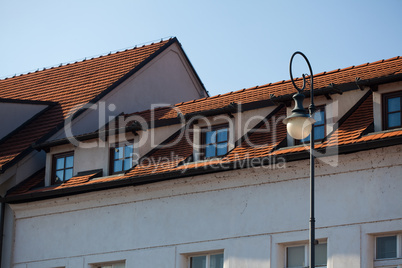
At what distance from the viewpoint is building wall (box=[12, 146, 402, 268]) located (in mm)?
26688

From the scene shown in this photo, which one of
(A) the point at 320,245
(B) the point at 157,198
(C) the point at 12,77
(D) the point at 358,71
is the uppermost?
(C) the point at 12,77

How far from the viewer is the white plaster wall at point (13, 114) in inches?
1452

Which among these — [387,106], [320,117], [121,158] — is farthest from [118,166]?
[387,106]

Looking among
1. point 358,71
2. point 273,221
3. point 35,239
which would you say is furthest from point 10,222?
point 358,71

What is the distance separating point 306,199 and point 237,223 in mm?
2251

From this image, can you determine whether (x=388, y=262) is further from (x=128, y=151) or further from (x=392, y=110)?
(x=128, y=151)

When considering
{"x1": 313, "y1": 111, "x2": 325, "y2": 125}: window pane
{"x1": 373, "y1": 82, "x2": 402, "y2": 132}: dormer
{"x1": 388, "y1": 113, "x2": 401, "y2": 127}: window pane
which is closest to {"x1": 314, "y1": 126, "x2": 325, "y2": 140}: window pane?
{"x1": 313, "y1": 111, "x2": 325, "y2": 125}: window pane

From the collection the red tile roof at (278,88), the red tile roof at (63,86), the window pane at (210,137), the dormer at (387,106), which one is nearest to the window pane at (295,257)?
the dormer at (387,106)

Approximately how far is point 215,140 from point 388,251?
22.9 feet

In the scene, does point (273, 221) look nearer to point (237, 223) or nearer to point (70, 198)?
point (237, 223)

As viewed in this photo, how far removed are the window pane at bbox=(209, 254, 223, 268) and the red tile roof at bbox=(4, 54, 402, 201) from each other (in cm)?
253

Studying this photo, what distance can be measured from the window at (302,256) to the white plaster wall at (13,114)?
1310 centimetres

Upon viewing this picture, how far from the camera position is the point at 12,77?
4372 centimetres

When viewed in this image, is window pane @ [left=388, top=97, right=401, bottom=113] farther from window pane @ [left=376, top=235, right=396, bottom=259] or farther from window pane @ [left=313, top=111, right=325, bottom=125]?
window pane @ [left=376, top=235, right=396, bottom=259]
